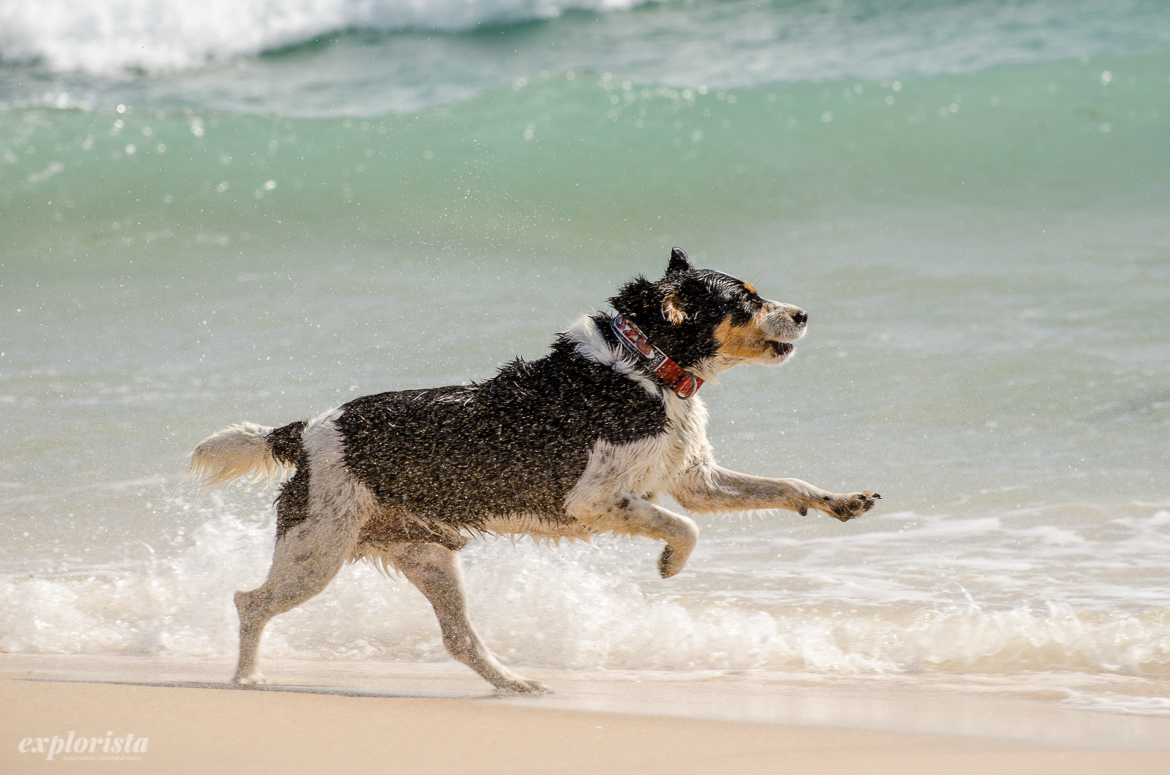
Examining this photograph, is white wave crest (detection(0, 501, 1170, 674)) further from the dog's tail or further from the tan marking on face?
the tan marking on face

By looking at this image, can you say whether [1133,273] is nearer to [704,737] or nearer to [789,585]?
[789,585]

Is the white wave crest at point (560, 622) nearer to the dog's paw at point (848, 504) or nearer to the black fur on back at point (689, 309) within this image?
the dog's paw at point (848, 504)

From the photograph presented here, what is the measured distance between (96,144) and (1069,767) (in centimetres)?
1329

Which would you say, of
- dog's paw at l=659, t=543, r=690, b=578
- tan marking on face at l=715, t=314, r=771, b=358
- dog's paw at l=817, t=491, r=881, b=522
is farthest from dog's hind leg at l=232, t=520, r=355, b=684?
dog's paw at l=817, t=491, r=881, b=522

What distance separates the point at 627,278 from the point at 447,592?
664 centimetres

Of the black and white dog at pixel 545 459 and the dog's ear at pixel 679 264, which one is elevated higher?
the dog's ear at pixel 679 264

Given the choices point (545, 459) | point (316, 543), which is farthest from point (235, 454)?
point (545, 459)

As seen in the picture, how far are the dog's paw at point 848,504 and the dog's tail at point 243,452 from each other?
201 centimetres

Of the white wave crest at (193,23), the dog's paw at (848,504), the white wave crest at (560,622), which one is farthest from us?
the white wave crest at (193,23)

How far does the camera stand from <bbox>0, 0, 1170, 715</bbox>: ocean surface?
5039 mm

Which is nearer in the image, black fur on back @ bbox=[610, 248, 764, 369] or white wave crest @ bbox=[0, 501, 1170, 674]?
black fur on back @ bbox=[610, 248, 764, 369]

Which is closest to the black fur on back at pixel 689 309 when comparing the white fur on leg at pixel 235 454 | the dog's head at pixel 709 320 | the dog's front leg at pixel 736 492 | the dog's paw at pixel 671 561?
the dog's head at pixel 709 320

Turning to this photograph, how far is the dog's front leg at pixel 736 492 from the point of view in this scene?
4.37 m

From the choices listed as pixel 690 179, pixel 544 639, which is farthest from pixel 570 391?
pixel 690 179
